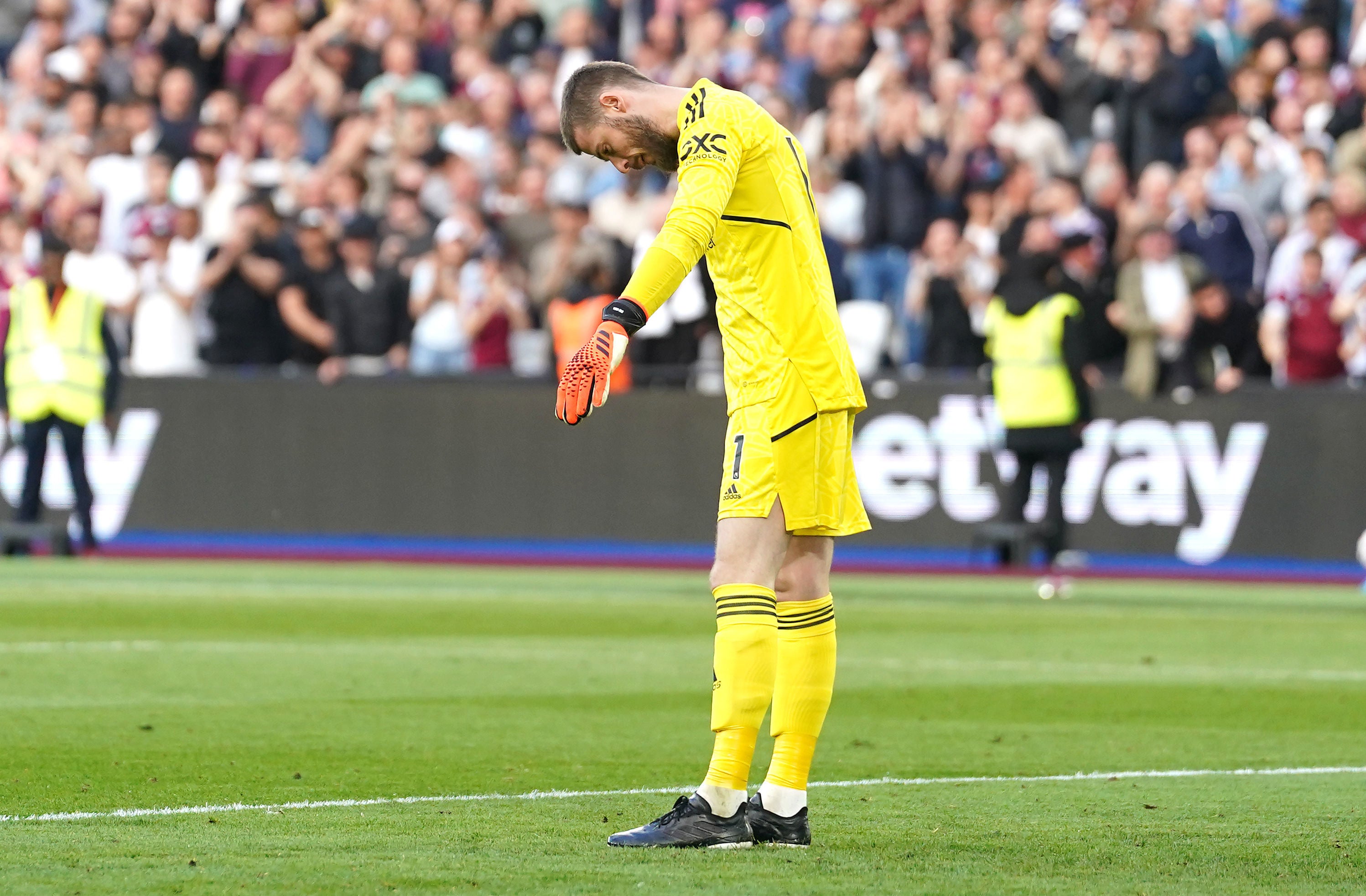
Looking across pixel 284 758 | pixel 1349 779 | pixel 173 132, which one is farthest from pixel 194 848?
pixel 173 132

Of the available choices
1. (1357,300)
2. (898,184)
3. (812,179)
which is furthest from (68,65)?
(1357,300)

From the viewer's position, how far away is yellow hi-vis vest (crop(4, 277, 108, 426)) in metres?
19.3

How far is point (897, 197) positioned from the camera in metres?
20.8

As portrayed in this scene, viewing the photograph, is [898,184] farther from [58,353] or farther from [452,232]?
[58,353]

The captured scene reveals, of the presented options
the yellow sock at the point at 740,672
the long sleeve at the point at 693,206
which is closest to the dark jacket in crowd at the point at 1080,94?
the long sleeve at the point at 693,206

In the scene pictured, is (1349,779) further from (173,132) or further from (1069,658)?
(173,132)

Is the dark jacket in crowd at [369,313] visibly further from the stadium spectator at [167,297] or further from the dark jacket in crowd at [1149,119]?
the dark jacket in crowd at [1149,119]

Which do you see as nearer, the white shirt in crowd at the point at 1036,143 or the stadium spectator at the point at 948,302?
the stadium spectator at the point at 948,302

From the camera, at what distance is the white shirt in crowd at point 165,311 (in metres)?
21.5

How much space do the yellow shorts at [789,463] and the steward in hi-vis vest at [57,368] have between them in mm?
13634

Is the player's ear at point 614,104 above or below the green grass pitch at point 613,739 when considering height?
above

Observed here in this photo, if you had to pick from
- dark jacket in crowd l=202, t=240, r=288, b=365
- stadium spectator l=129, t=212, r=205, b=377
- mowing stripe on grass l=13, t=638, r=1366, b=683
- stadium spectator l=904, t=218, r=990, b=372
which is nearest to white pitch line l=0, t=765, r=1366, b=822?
mowing stripe on grass l=13, t=638, r=1366, b=683

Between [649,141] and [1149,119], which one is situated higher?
[1149,119]

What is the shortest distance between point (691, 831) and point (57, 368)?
1424 cm
